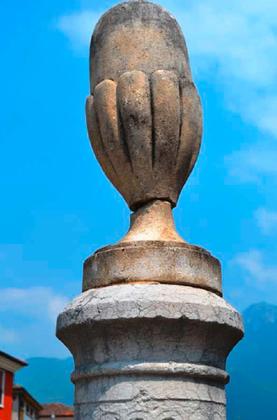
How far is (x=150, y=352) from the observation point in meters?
3.87

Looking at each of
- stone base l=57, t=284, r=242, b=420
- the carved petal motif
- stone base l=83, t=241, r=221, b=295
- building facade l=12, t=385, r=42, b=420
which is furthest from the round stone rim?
building facade l=12, t=385, r=42, b=420

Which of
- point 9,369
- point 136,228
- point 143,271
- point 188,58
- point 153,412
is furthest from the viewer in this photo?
point 9,369

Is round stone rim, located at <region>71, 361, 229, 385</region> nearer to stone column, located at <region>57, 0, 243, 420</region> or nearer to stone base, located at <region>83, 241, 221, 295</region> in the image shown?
stone column, located at <region>57, 0, 243, 420</region>

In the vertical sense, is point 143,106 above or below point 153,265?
above

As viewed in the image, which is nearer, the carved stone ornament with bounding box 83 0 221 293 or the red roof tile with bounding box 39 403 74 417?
the carved stone ornament with bounding box 83 0 221 293

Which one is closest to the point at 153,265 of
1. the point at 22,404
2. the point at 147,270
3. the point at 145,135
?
the point at 147,270

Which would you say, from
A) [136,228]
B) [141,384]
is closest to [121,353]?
[141,384]

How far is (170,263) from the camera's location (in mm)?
4152

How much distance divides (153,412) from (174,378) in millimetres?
228

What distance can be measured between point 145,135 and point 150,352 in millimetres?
1413

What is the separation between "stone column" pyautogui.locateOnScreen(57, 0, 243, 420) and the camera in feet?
12.6

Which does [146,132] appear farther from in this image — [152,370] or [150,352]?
[152,370]

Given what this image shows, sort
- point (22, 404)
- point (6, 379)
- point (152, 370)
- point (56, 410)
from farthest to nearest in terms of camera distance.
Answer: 1. point (56, 410)
2. point (22, 404)
3. point (6, 379)
4. point (152, 370)

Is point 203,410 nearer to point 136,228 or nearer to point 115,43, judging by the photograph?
point 136,228
